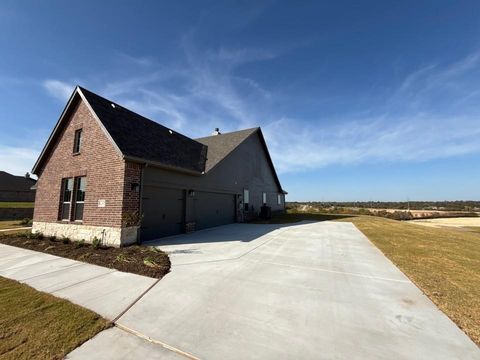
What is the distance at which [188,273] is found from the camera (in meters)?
5.75

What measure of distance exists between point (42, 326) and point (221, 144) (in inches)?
622

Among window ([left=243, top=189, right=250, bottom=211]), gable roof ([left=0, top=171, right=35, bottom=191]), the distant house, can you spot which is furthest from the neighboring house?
gable roof ([left=0, top=171, right=35, bottom=191])

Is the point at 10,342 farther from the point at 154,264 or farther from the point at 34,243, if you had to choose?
the point at 34,243

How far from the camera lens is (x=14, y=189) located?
3409 centimetres

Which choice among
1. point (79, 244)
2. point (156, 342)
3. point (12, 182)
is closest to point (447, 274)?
point (156, 342)

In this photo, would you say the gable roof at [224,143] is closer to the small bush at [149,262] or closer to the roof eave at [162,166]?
the roof eave at [162,166]

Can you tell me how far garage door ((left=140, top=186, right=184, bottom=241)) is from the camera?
32.7 feet

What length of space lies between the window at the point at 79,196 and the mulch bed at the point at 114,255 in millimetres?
1173

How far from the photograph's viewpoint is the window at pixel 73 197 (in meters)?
10.4

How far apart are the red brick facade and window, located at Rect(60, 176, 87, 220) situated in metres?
0.21

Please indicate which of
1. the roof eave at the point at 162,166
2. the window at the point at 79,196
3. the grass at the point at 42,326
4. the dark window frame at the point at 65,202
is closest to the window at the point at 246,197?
the roof eave at the point at 162,166

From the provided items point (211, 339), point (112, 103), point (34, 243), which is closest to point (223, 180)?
point (112, 103)

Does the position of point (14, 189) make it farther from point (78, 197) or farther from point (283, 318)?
point (283, 318)

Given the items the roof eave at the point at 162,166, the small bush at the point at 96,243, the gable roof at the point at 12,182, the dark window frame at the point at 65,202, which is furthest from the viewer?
the gable roof at the point at 12,182
